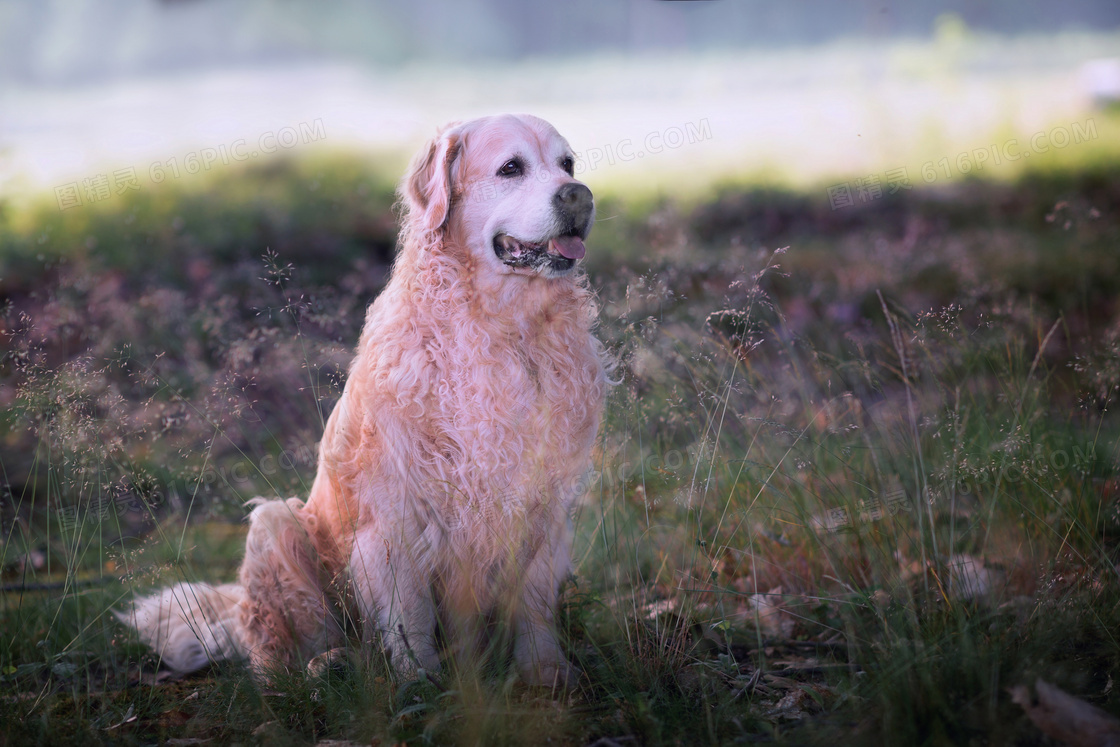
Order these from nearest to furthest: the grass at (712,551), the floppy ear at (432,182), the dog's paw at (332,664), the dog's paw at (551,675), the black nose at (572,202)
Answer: the grass at (712,551) → the dog's paw at (332,664) → the dog's paw at (551,675) → the black nose at (572,202) → the floppy ear at (432,182)

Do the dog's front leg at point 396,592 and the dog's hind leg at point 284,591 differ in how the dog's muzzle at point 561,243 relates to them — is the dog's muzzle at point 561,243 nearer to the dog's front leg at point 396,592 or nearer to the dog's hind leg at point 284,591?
the dog's front leg at point 396,592

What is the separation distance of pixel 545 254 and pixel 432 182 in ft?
1.61

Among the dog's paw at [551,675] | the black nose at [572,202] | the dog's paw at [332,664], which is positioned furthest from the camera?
the black nose at [572,202]

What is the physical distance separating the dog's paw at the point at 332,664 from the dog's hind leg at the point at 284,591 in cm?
22

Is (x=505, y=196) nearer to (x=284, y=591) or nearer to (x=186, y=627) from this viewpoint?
(x=284, y=591)

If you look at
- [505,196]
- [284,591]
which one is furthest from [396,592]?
[505,196]

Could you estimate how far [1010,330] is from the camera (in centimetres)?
303

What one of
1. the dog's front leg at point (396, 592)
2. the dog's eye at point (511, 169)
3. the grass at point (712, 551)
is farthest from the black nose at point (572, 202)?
the dog's front leg at point (396, 592)

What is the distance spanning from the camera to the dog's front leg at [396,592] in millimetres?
2350

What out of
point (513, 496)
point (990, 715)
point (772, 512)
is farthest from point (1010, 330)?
point (513, 496)

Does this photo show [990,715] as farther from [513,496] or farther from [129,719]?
[129,719]

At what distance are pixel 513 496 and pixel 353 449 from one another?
0.54m

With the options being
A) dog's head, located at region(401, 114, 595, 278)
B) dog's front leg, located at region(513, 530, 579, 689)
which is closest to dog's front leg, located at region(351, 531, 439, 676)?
dog's front leg, located at region(513, 530, 579, 689)

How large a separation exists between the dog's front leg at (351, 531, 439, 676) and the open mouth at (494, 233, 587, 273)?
0.97 m
